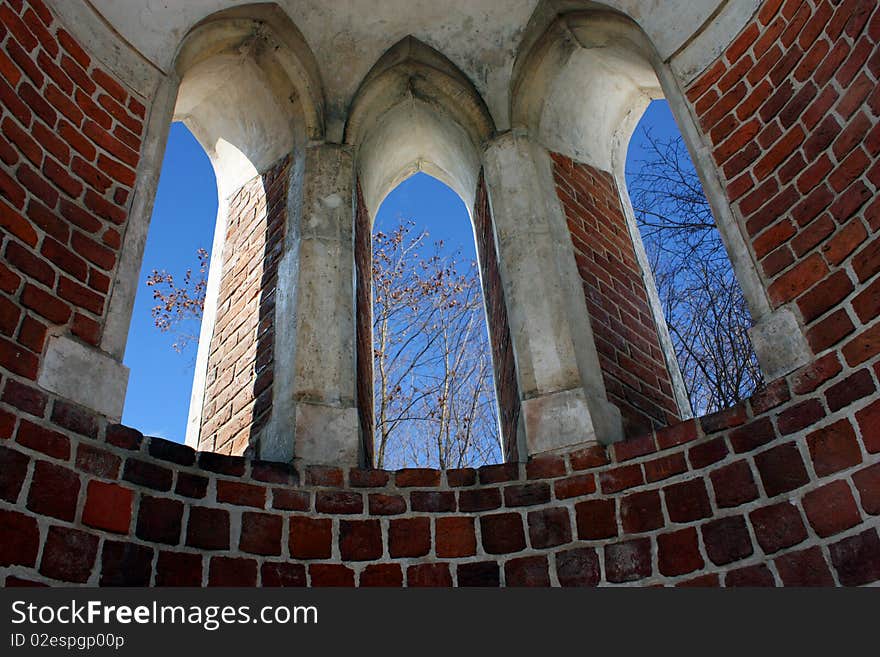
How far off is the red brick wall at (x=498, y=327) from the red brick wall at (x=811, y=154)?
4.12ft

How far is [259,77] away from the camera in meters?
4.50

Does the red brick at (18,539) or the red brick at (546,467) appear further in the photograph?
the red brick at (546,467)

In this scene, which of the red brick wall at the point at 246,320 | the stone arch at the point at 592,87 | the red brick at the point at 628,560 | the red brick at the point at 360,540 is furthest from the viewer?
the stone arch at the point at 592,87

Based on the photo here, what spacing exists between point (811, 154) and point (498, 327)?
1.77 m

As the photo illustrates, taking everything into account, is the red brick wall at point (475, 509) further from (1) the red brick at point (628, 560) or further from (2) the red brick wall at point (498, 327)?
(2) the red brick wall at point (498, 327)

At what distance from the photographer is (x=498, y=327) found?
422 cm

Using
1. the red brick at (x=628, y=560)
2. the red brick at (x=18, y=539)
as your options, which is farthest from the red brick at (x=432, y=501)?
the red brick at (x=18, y=539)

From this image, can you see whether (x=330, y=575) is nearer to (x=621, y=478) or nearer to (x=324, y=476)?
(x=324, y=476)

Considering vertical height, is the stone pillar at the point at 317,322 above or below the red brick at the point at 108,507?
above

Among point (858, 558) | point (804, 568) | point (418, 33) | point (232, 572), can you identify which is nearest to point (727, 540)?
point (804, 568)

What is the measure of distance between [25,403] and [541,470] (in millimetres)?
1813

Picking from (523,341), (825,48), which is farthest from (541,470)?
(825,48)

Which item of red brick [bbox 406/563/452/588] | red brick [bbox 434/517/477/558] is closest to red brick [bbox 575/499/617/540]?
red brick [bbox 434/517/477/558]

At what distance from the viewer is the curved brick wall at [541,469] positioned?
7.96 ft
